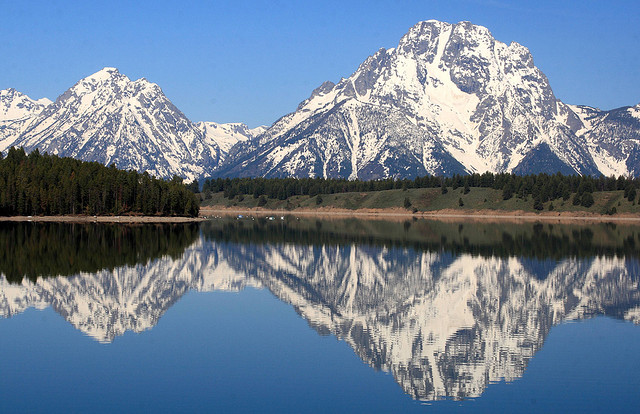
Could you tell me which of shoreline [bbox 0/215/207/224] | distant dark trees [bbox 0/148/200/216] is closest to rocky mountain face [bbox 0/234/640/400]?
shoreline [bbox 0/215/207/224]

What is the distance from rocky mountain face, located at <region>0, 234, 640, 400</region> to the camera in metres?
39.9

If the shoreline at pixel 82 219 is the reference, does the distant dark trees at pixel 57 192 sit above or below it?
above

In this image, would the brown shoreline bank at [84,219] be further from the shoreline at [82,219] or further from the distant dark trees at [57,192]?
the distant dark trees at [57,192]

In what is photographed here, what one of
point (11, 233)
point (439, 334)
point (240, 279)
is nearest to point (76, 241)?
point (11, 233)

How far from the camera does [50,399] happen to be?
31.3 metres

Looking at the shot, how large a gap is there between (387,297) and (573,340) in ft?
60.3

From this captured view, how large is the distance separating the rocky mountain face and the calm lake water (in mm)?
172

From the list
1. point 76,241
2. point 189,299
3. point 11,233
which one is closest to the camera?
point 189,299

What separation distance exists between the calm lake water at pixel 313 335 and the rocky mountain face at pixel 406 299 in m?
0.17

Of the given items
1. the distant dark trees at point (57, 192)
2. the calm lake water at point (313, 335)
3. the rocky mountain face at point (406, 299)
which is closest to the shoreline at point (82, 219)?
the distant dark trees at point (57, 192)

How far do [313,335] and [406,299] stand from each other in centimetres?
1552

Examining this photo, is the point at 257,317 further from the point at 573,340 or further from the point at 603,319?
the point at 603,319

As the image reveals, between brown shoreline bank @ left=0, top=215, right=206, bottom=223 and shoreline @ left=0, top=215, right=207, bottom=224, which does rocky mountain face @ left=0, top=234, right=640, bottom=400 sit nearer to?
shoreline @ left=0, top=215, right=207, bottom=224

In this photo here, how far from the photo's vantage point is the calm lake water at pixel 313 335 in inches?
1287
